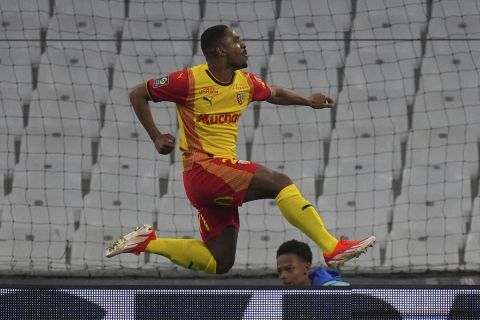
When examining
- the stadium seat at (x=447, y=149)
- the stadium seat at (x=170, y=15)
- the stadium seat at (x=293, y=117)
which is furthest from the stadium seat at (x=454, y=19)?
the stadium seat at (x=170, y=15)

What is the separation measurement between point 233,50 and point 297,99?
1.67 ft

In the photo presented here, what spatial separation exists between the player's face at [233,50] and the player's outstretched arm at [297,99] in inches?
13.4

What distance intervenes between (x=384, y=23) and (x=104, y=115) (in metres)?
2.64

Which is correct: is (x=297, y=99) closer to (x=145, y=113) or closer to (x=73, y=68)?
(x=145, y=113)

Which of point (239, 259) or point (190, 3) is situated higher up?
point (190, 3)

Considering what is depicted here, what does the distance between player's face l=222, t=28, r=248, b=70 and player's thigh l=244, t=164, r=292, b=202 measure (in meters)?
0.54

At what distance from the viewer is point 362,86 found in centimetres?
962

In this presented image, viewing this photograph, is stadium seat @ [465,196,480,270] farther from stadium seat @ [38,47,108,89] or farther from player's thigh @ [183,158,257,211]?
player's thigh @ [183,158,257,211]

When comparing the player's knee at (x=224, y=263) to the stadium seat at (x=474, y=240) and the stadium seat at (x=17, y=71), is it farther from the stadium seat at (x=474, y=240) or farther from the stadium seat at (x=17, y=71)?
the stadium seat at (x=17, y=71)

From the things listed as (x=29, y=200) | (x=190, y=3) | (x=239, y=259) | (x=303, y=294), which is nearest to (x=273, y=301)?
(x=303, y=294)

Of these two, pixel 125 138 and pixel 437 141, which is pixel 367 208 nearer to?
pixel 437 141

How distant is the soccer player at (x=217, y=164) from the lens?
17.7 ft

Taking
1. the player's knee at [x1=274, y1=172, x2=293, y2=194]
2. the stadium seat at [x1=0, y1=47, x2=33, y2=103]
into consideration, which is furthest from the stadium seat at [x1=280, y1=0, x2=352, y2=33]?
the player's knee at [x1=274, y1=172, x2=293, y2=194]

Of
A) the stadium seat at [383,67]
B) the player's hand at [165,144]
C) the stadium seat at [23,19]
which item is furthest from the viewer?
the stadium seat at [23,19]
